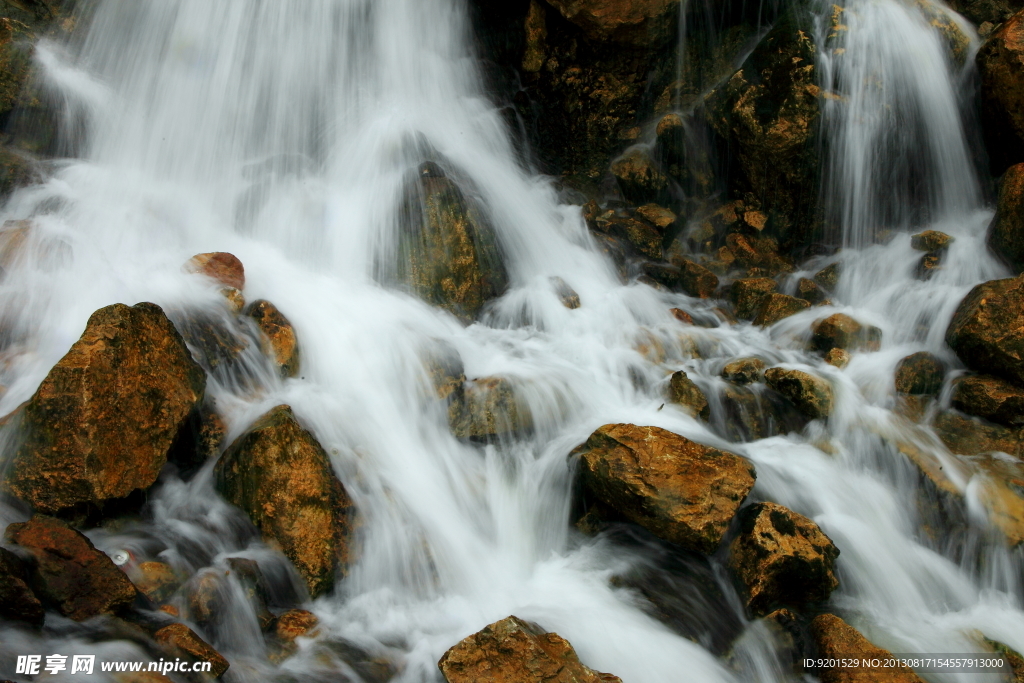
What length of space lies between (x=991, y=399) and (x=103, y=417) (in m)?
6.27

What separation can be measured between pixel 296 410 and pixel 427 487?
3.65 ft

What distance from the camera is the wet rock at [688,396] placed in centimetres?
552

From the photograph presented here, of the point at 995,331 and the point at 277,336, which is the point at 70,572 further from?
the point at 995,331

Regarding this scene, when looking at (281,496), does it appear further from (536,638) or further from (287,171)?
(287,171)

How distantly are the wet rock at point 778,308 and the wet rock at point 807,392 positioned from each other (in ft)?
4.56

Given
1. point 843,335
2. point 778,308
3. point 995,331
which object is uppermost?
point 995,331

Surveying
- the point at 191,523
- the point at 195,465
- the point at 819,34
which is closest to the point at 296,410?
the point at 195,465

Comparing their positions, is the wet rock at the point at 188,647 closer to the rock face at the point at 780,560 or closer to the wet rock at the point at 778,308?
the rock face at the point at 780,560

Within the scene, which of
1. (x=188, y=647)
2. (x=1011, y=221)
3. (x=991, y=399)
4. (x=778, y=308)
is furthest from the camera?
(x=778, y=308)

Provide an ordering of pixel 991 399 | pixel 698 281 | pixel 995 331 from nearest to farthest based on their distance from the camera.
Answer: pixel 991 399 → pixel 995 331 → pixel 698 281

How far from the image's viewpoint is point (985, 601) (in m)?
4.14

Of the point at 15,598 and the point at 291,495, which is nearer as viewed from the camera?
the point at 15,598

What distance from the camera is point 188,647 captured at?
2.94m

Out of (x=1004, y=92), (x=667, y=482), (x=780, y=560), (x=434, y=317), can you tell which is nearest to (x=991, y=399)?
(x=780, y=560)
